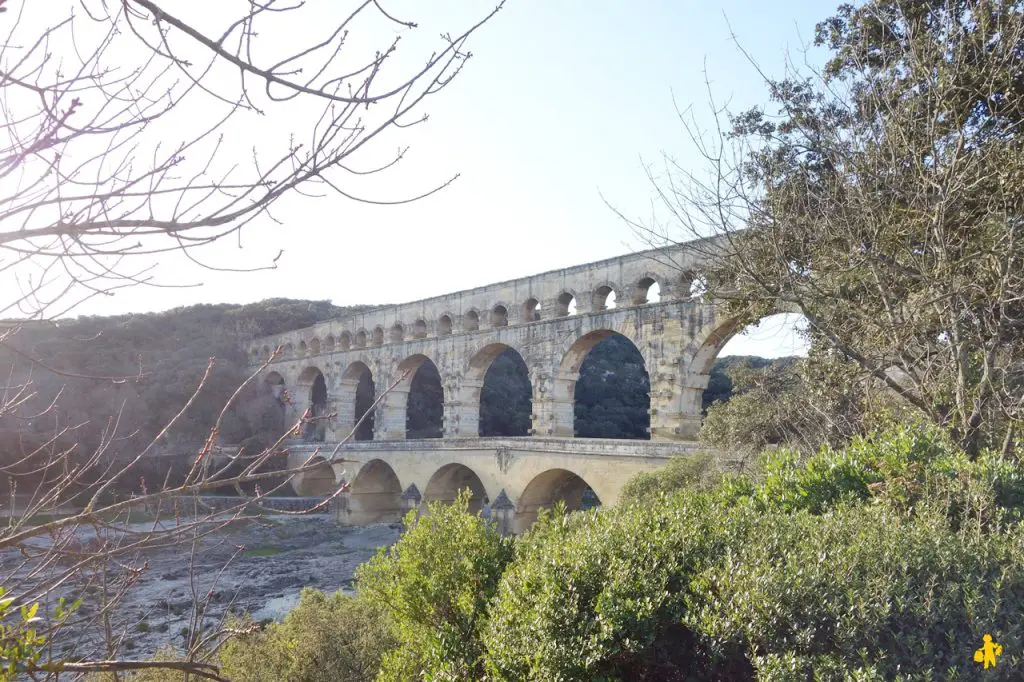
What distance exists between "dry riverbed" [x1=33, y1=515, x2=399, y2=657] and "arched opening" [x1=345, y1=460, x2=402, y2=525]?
103cm

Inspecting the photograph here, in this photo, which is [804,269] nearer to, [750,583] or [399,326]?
[750,583]

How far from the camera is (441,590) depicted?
7.37m

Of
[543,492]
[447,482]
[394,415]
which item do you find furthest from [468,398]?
[543,492]

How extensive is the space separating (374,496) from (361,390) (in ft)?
29.3

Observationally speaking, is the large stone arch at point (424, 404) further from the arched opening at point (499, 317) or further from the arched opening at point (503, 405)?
the arched opening at point (499, 317)

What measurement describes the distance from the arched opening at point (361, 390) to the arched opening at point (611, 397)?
9.41m

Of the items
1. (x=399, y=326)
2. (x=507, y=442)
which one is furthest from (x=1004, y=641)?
(x=399, y=326)

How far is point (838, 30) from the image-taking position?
1152cm

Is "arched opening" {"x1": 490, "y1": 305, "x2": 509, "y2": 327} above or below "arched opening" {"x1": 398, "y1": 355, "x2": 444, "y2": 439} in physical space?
above

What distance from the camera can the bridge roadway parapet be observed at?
17906mm

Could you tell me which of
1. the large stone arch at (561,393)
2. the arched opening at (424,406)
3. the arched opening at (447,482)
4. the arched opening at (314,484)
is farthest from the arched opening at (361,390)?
the large stone arch at (561,393)

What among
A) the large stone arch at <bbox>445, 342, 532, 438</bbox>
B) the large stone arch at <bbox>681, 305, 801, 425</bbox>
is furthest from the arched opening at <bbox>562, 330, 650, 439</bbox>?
the large stone arch at <bbox>681, 305, 801, 425</bbox>

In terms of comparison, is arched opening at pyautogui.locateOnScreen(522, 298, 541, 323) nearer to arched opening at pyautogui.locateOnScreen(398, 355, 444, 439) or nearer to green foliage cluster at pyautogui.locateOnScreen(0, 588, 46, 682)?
arched opening at pyautogui.locateOnScreen(398, 355, 444, 439)

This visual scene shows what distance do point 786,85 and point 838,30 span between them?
108 inches
